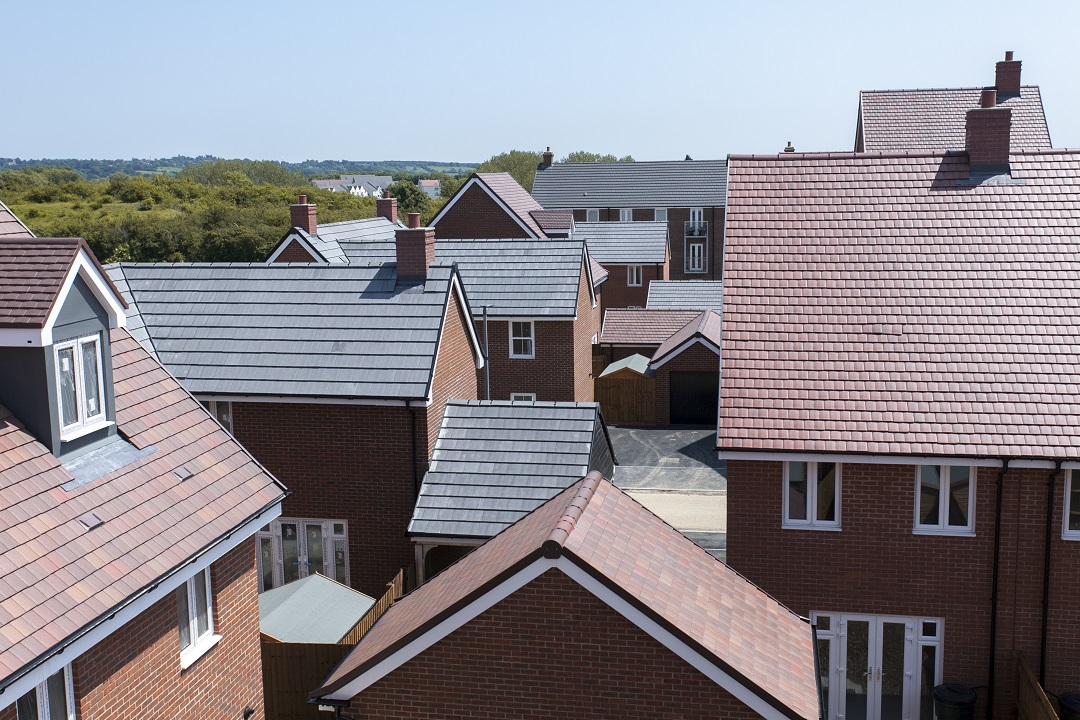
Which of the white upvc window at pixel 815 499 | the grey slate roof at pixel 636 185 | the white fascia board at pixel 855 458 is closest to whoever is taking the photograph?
the white fascia board at pixel 855 458

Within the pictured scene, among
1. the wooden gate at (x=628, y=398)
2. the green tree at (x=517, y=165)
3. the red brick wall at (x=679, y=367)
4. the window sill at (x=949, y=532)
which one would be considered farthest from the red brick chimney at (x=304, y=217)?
Result: the green tree at (x=517, y=165)

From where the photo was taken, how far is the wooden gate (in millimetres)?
36625

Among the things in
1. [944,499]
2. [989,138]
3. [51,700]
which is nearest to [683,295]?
[989,138]

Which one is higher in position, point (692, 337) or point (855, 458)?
point (692, 337)

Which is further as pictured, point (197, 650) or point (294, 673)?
point (294, 673)

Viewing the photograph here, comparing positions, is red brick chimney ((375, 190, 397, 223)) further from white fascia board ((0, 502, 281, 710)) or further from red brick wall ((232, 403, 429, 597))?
white fascia board ((0, 502, 281, 710))

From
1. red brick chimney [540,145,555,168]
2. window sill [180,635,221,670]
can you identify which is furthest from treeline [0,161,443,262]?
window sill [180,635,221,670]

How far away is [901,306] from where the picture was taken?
16703mm

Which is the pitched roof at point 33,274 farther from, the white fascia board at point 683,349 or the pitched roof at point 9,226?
the white fascia board at point 683,349

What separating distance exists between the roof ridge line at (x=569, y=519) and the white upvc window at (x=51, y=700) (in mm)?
4772

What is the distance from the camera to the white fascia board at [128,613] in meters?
8.51

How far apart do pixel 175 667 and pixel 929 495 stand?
10923 millimetres

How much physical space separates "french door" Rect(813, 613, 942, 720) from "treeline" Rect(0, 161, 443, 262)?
5895 cm

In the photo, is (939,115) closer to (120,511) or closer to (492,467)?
(492,467)
